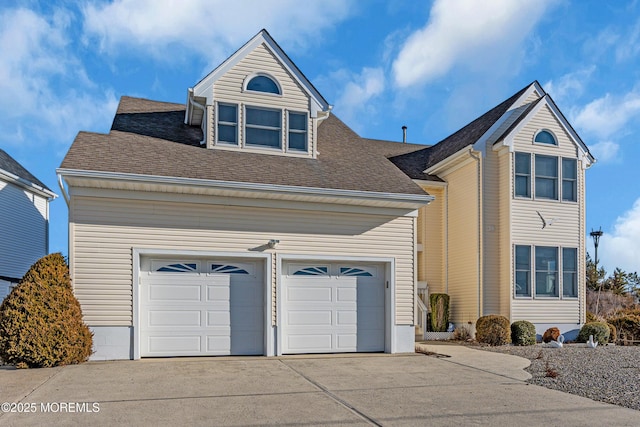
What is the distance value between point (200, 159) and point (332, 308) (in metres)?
4.61

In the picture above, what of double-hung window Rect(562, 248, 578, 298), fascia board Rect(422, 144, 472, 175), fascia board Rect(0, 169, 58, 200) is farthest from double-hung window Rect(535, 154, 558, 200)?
fascia board Rect(0, 169, 58, 200)

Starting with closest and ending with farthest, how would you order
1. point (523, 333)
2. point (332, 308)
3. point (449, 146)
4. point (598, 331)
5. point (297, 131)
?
point (332, 308) < point (297, 131) < point (523, 333) < point (598, 331) < point (449, 146)

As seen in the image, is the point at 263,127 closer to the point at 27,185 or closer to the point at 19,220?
the point at 27,185

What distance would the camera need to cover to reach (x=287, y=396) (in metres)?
8.09

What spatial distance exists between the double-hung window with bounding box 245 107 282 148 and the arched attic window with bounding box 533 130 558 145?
27.2ft

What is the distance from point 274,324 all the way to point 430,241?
805cm

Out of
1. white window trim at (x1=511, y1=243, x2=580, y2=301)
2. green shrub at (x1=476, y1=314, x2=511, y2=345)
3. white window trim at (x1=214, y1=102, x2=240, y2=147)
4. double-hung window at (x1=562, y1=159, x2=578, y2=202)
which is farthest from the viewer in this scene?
double-hung window at (x1=562, y1=159, x2=578, y2=202)

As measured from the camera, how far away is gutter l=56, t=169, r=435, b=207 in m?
11.1

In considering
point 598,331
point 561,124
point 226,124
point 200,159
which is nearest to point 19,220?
point 226,124

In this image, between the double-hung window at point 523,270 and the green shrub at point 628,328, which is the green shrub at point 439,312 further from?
the green shrub at point 628,328

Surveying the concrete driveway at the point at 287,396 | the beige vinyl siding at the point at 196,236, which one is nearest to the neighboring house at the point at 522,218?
the beige vinyl siding at the point at 196,236

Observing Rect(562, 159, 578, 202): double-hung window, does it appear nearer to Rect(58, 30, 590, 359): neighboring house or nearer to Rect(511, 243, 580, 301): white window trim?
Rect(511, 243, 580, 301): white window trim

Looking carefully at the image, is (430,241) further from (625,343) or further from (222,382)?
(222,382)

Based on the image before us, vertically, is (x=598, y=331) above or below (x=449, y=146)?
below
